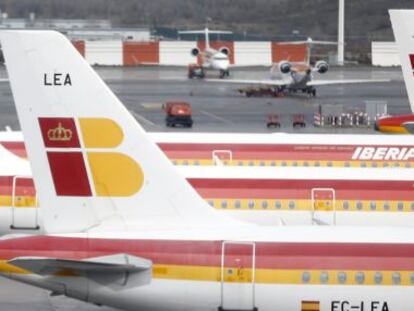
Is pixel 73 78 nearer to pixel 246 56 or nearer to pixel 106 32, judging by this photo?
pixel 246 56

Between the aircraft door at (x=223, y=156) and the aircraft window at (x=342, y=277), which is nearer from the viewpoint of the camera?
the aircraft window at (x=342, y=277)

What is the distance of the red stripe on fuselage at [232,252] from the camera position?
67.7 ft

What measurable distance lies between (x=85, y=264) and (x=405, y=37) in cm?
1802

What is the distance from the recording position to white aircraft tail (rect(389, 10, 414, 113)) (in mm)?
35406

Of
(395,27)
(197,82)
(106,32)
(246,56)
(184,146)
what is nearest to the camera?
(395,27)

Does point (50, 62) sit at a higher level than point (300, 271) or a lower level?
higher

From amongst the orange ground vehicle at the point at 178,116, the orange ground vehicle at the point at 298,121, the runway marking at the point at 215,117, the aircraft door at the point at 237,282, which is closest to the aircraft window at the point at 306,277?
the aircraft door at the point at 237,282

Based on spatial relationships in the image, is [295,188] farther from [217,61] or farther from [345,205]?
[217,61]

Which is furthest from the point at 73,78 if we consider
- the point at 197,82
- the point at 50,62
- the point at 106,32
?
the point at 106,32

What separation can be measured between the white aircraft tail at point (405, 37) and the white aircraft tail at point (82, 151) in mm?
15663

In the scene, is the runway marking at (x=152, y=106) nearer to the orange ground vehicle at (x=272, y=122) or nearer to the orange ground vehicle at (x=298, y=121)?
the orange ground vehicle at (x=298, y=121)

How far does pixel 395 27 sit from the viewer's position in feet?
117

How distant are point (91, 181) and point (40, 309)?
738cm

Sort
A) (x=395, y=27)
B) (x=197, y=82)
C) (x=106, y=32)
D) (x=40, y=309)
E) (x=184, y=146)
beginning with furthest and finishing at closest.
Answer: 1. (x=106, y=32)
2. (x=197, y=82)
3. (x=184, y=146)
4. (x=395, y=27)
5. (x=40, y=309)
